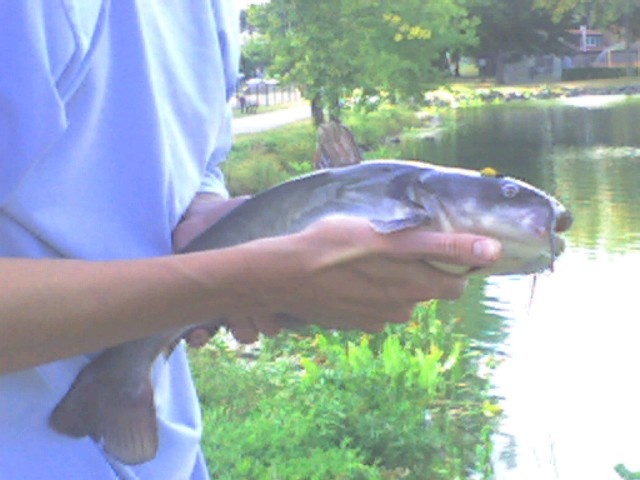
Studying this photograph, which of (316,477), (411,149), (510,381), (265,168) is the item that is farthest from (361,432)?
(411,149)

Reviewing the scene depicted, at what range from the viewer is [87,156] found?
1.09 metres

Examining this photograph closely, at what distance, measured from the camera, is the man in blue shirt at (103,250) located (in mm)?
995

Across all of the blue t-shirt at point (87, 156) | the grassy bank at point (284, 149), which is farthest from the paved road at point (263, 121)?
the blue t-shirt at point (87, 156)

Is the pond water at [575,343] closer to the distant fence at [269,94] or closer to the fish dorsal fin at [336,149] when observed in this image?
the fish dorsal fin at [336,149]

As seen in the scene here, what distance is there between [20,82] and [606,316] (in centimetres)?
756

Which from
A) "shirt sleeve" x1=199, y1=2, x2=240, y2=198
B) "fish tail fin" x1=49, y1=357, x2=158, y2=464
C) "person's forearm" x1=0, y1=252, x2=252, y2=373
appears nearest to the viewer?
"person's forearm" x1=0, y1=252, x2=252, y2=373

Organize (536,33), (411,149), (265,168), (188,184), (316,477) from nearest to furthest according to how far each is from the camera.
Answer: (188,184)
(316,477)
(265,168)
(411,149)
(536,33)

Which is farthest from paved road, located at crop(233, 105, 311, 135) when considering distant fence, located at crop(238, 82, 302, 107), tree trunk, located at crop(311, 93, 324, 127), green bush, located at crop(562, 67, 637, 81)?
green bush, located at crop(562, 67, 637, 81)

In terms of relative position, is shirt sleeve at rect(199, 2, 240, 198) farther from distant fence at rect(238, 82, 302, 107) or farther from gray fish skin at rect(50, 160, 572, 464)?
distant fence at rect(238, 82, 302, 107)

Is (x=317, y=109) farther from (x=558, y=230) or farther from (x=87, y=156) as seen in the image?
(x=87, y=156)

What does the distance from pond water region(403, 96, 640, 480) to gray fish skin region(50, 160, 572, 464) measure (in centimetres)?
57

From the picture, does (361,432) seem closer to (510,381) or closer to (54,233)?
(510,381)

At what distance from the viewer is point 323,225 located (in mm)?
1050

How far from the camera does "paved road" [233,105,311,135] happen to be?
2530cm
